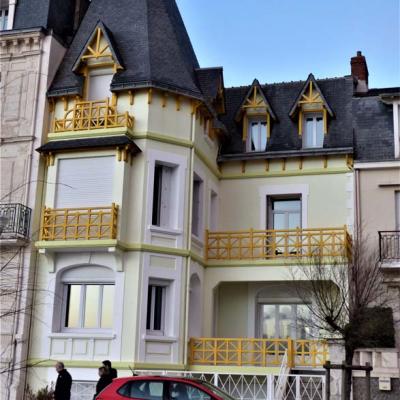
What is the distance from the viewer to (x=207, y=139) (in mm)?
22438

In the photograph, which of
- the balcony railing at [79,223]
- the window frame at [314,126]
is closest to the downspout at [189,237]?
the balcony railing at [79,223]

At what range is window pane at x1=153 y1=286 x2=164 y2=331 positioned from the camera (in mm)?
19625

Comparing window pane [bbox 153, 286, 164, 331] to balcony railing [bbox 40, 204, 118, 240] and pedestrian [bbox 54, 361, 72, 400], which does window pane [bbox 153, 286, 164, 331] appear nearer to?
balcony railing [bbox 40, 204, 118, 240]

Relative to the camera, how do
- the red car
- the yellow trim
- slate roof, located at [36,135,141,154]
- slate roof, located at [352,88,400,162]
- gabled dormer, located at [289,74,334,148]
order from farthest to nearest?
gabled dormer, located at [289,74,334,148]
the yellow trim
slate roof, located at [352,88,400,162]
slate roof, located at [36,135,141,154]
the red car

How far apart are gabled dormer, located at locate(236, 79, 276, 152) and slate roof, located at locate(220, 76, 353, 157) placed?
0.94ft

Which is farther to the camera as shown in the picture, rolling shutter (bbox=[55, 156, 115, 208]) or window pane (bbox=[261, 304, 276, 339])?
window pane (bbox=[261, 304, 276, 339])

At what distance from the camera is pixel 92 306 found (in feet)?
64.8

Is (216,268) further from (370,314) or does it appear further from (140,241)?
(370,314)

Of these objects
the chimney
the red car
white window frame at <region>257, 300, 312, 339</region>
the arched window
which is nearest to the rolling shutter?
the arched window

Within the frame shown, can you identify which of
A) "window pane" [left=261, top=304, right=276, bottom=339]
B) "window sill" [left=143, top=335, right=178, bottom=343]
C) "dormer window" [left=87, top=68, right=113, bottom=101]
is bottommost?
"window sill" [left=143, top=335, right=178, bottom=343]

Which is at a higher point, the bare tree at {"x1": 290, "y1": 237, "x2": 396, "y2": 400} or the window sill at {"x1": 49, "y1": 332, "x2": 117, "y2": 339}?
the bare tree at {"x1": 290, "y1": 237, "x2": 396, "y2": 400}

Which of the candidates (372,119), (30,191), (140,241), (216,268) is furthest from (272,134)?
(30,191)

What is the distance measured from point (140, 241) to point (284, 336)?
6.04 meters

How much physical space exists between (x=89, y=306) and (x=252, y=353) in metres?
4.94
